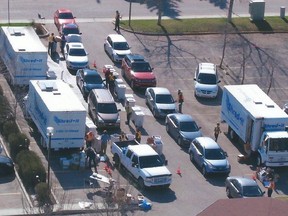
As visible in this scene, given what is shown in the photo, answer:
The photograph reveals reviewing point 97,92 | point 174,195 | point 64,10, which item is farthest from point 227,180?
point 64,10

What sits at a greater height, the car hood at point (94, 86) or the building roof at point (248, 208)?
the building roof at point (248, 208)

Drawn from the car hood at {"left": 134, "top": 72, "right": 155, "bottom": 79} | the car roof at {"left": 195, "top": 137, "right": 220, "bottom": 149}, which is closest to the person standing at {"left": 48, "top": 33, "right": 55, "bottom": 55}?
the car hood at {"left": 134, "top": 72, "right": 155, "bottom": 79}

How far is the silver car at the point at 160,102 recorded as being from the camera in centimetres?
6950

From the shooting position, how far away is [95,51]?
80812mm

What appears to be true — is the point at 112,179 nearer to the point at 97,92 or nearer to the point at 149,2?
the point at 97,92

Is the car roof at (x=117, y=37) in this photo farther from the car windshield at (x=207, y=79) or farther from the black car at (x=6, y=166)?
the black car at (x=6, y=166)

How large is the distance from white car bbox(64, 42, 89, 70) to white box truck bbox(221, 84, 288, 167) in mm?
12794

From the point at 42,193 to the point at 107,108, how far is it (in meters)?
12.5

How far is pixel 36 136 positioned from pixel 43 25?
2097 cm

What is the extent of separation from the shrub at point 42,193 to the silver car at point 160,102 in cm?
1452

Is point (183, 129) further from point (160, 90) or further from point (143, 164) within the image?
point (143, 164)

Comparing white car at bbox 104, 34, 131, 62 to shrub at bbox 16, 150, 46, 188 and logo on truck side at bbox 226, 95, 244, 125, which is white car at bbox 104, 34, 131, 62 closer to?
logo on truck side at bbox 226, 95, 244, 125

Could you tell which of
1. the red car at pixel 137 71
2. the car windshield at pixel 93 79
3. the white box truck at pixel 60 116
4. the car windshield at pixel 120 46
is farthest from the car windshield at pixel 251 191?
the car windshield at pixel 120 46

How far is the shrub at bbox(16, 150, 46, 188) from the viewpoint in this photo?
58469mm
